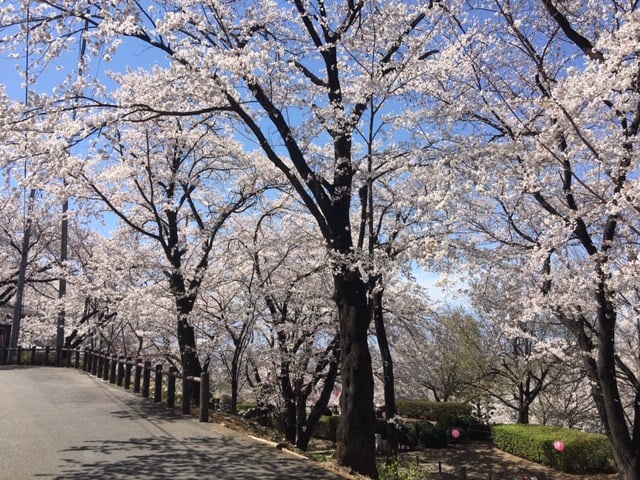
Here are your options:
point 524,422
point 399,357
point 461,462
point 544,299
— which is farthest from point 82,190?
point 524,422

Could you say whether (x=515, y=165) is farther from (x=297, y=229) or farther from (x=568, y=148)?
(x=297, y=229)

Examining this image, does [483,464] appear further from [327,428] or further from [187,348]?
[187,348]

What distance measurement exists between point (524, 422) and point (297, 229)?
1347cm

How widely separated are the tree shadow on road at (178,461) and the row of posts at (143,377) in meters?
1.93

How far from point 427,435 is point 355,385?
14.5 m

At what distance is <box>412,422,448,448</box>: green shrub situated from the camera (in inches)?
813

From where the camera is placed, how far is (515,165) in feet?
27.9

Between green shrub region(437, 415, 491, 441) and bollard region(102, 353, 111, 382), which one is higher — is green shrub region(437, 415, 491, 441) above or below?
below

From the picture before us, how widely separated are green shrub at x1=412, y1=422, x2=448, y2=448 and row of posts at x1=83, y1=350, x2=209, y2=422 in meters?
10.7

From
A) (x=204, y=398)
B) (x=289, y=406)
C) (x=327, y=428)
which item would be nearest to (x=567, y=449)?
(x=289, y=406)

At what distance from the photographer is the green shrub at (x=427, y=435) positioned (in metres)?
20.7

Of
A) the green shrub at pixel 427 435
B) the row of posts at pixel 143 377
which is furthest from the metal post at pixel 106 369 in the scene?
the green shrub at pixel 427 435

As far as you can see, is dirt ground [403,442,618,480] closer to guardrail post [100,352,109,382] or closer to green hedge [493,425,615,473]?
green hedge [493,425,615,473]

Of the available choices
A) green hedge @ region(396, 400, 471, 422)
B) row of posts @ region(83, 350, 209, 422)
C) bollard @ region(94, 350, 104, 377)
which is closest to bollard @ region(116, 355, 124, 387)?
row of posts @ region(83, 350, 209, 422)
